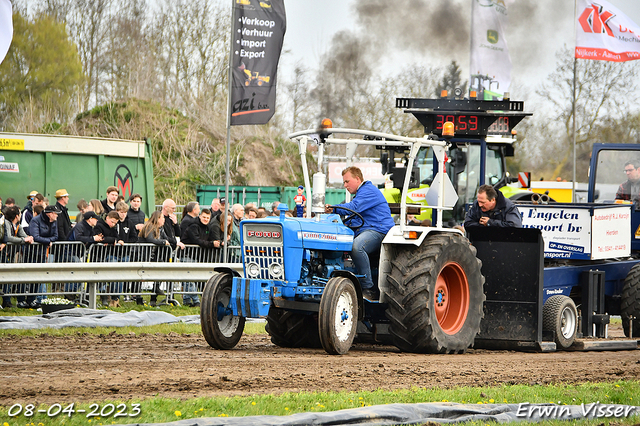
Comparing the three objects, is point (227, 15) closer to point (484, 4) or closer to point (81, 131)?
point (81, 131)

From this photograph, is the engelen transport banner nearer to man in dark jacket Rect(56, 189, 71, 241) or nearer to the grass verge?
man in dark jacket Rect(56, 189, 71, 241)

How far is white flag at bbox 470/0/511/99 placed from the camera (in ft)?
70.3

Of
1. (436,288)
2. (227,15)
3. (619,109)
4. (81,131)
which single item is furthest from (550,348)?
(227,15)

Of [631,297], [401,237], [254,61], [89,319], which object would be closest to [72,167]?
[254,61]

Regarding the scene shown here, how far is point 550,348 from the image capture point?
367 inches

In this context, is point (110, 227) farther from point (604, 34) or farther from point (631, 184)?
point (604, 34)

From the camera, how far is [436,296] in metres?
9.05

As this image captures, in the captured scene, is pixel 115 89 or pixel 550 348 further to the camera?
pixel 115 89

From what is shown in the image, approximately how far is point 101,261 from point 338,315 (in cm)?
646

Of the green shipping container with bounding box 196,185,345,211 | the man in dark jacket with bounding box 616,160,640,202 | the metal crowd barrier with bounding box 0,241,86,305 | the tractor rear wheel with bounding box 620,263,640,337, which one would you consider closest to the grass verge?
the tractor rear wheel with bounding box 620,263,640,337

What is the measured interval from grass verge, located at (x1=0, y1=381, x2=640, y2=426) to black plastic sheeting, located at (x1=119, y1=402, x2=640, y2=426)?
13 cm

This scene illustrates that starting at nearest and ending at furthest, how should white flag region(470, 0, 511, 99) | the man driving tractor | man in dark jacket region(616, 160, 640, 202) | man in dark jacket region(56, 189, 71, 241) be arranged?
the man driving tractor, man in dark jacket region(616, 160, 640, 202), man in dark jacket region(56, 189, 71, 241), white flag region(470, 0, 511, 99)

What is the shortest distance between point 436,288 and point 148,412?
4.70 metres

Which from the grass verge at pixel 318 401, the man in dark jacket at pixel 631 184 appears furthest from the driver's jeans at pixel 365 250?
the man in dark jacket at pixel 631 184
